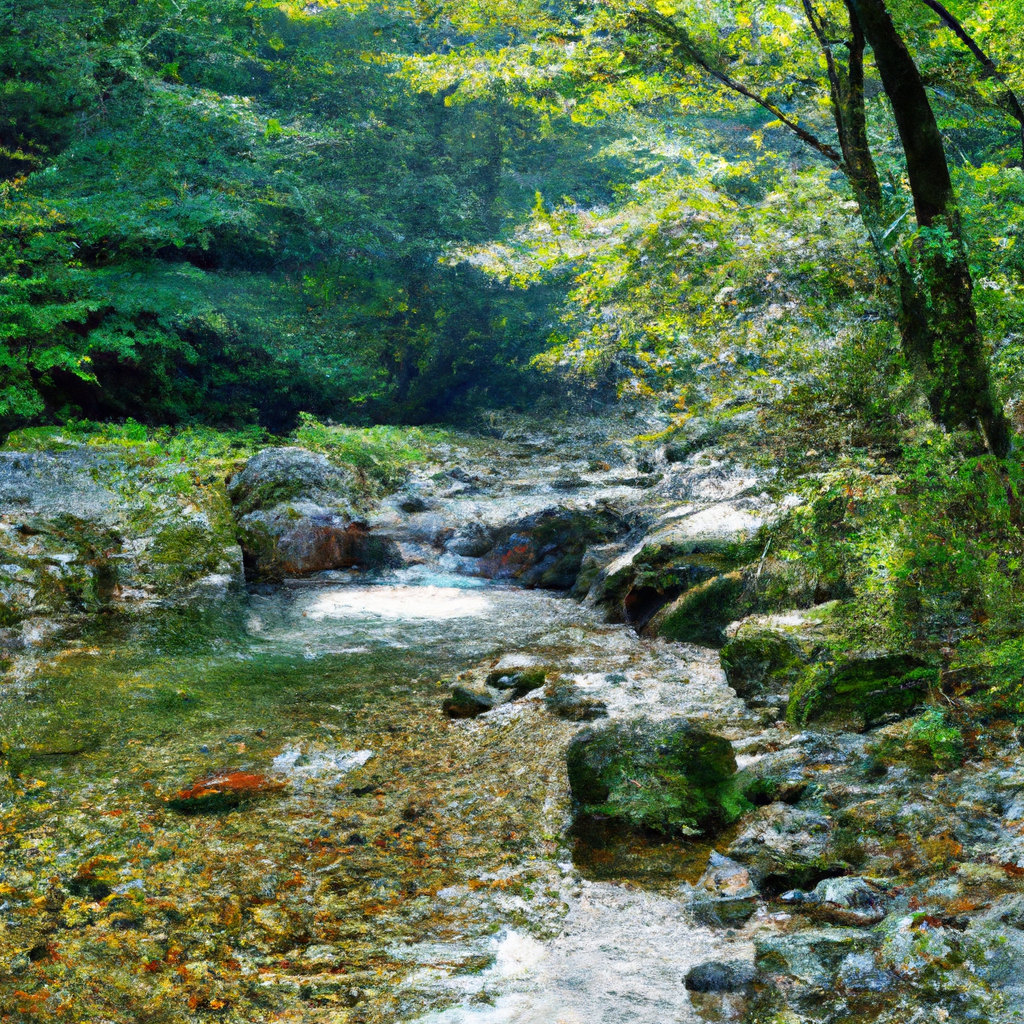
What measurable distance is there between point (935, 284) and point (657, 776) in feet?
10.5

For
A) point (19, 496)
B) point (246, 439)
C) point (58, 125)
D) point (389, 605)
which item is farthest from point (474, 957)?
point (58, 125)

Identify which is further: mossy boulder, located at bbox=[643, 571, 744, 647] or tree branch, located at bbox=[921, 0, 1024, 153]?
mossy boulder, located at bbox=[643, 571, 744, 647]

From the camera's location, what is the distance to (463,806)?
413 centimetres

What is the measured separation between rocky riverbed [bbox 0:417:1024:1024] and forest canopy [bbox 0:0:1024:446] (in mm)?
1609

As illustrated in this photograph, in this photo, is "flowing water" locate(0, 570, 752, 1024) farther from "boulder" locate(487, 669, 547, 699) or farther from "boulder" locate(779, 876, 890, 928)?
"boulder" locate(779, 876, 890, 928)

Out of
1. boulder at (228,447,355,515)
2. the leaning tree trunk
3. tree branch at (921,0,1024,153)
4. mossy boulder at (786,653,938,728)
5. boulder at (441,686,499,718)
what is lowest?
boulder at (441,686,499,718)

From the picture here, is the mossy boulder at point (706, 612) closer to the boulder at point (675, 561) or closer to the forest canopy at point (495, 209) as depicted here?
the boulder at point (675, 561)

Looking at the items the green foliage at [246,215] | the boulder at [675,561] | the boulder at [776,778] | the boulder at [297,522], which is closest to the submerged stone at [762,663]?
the boulder at [776,778]

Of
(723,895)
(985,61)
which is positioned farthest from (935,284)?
(723,895)

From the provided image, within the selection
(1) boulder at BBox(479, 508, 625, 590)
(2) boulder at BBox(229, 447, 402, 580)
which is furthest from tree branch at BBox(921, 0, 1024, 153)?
(2) boulder at BBox(229, 447, 402, 580)

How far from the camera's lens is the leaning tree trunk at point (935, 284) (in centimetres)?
461

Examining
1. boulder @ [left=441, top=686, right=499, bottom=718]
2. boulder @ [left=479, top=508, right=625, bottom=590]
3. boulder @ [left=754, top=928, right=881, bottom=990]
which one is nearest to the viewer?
boulder @ [left=754, top=928, right=881, bottom=990]

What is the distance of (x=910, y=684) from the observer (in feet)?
14.4

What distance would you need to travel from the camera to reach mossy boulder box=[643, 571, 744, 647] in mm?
7078
